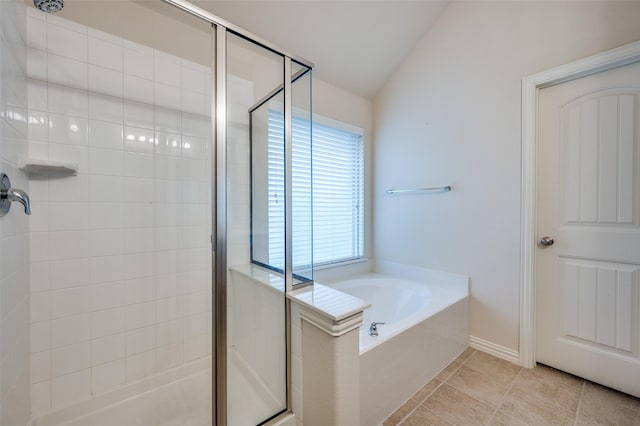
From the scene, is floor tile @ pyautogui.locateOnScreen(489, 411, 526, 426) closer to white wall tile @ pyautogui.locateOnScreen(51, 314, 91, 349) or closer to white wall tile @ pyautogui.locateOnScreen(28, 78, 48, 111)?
white wall tile @ pyautogui.locateOnScreen(51, 314, 91, 349)

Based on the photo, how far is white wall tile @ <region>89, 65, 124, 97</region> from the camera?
4.28 feet

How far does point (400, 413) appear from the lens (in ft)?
4.46

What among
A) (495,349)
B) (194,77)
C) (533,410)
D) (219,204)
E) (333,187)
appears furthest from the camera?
(333,187)

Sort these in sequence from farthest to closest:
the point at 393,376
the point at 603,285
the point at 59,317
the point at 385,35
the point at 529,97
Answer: the point at 385,35 → the point at 529,97 → the point at 603,285 → the point at 393,376 → the point at 59,317

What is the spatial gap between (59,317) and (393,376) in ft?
5.57

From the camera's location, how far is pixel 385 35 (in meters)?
2.07

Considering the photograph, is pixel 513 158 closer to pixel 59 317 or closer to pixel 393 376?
pixel 393 376

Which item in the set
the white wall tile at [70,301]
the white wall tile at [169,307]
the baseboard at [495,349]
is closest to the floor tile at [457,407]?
the baseboard at [495,349]

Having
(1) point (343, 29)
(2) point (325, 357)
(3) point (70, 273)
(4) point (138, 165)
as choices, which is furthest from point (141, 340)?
(1) point (343, 29)

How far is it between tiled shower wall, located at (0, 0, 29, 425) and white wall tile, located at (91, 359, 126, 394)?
0.23m

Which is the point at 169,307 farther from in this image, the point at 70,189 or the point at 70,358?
the point at 70,189

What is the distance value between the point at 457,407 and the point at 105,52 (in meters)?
2.67

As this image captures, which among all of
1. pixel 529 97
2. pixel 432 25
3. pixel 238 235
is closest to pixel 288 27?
pixel 432 25

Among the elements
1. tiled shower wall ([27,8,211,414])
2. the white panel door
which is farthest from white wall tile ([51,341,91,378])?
the white panel door
